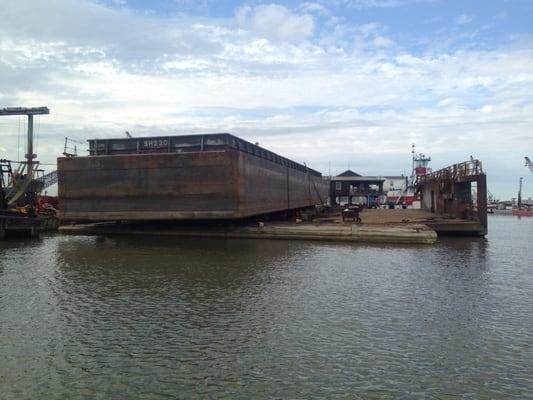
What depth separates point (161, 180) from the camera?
27.6 metres

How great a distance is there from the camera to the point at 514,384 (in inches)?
304

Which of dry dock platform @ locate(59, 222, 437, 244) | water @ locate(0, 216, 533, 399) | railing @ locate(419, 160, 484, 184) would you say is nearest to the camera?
water @ locate(0, 216, 533, 399)

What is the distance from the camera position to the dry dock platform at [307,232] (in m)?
28.0

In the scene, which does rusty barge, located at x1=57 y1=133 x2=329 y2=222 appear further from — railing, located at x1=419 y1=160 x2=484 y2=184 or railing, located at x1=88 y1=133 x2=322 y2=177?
railing, located at x1=419 y1=160 x2=484 y2=184

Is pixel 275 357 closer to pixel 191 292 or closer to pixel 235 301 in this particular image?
pixel 235 301

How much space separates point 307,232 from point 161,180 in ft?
31.1

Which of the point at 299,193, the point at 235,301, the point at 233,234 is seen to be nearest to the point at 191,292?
the point at 235,301

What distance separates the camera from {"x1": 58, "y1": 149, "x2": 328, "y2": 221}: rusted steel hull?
27.0 meters

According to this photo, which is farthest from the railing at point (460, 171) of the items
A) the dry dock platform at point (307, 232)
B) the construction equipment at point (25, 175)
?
the construction equipment at point (25, 175)

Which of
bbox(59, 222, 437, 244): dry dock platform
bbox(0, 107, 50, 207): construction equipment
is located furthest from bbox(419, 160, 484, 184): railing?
bbox(0, 107, 50, 207): construction equipment

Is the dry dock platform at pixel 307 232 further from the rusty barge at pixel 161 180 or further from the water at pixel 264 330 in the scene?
the water at pixel 264 330

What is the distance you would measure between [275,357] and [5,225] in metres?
27.4

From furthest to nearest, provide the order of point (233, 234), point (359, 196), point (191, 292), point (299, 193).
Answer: point (359, 196), point (299, 193), point (233, 234), point (191, 292)

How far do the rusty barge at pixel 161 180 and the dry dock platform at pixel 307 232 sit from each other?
5.49ft
